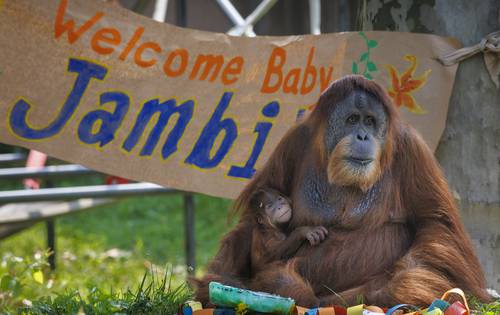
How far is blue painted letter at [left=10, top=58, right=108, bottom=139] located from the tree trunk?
4.58ft

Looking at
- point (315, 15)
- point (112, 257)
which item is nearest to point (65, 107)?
point (315, 15)

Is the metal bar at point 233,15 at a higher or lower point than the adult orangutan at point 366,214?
higher

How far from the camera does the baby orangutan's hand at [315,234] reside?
3018 mm

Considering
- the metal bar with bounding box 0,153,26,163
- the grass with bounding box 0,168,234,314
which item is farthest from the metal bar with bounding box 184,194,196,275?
the metal bar with bounding box 0,153,26,163

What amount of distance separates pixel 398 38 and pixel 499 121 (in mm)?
605

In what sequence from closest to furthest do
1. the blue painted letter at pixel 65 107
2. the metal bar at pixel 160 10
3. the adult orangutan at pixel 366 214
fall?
the adult orangutan at pixel 366 214 < the blue painted letter at pixel 65 107 < the metal bar at pixel 160 10

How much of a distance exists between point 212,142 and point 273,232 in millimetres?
982

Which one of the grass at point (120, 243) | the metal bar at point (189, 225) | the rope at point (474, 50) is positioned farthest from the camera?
the grass at point (120, 243)

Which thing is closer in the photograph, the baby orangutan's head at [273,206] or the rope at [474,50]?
the baby orangutan's head at [273,206]

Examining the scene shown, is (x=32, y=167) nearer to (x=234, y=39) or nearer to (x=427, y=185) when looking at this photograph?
(x=234, y=39)

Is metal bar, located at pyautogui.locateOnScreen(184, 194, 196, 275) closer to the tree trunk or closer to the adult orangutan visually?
the tree trunk

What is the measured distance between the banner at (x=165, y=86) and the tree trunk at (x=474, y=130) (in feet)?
0.58

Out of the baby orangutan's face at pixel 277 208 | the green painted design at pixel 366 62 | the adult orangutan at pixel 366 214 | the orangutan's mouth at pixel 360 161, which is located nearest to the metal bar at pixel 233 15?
the green painted design at pixel 366 62

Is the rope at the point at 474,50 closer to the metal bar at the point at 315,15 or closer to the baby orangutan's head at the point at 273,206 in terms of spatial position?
the metal bar at the point at 315,15
